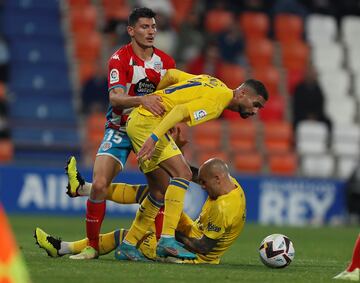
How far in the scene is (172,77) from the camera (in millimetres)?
9555

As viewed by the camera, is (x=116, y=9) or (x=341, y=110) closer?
(x=116, y=9)

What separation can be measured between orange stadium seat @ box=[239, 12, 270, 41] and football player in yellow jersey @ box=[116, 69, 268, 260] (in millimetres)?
12382

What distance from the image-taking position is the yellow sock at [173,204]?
896 centimetres

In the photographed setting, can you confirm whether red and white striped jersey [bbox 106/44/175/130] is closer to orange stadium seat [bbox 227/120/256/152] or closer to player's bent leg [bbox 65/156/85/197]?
player's bent leg [bbox 65/156/85/197]

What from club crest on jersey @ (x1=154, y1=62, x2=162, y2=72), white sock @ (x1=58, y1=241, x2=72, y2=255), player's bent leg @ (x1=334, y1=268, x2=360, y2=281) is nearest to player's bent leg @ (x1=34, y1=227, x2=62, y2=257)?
white sock @ (x1=58, y1=241, x2=72, y2=255)

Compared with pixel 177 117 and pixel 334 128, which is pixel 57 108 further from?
pixel 177 117

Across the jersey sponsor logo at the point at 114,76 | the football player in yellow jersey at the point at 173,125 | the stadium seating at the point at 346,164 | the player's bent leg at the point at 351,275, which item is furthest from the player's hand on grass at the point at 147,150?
the stadium seating at the point at 346,164

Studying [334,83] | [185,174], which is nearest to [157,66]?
[185,174]

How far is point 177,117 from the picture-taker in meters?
8.91

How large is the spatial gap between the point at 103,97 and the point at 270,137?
10.3 feet

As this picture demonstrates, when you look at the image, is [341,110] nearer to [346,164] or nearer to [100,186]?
[346,164]

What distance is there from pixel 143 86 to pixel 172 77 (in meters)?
0.29

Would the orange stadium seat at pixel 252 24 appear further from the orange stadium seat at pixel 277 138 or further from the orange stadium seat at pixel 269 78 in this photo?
the orange stadium seat at pixel 277 138

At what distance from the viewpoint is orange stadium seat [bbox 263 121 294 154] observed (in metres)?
19.7
